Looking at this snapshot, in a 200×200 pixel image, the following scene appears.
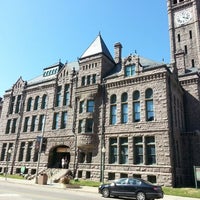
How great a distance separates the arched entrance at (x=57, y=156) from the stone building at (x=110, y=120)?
148mm

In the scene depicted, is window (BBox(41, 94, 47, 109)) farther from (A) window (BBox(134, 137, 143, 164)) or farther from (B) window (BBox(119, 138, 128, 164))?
(A) window (BBox(134, 137, 143, 164))

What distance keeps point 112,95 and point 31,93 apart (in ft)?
56.9

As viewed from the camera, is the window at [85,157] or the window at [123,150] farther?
the window at [85,157]

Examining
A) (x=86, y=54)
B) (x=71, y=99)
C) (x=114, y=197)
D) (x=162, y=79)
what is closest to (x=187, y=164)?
(x=162, y=79)

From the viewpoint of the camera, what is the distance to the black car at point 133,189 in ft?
53.4

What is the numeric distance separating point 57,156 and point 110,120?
→ 38.0ft

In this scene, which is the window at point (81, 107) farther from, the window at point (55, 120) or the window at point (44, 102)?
the window at point (44, 102)

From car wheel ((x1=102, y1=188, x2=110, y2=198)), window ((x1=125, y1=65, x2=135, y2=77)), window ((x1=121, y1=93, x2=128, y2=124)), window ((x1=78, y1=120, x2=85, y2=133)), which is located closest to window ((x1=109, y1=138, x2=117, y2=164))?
window ((x1=121, y1=93, x2=128, y2=124))

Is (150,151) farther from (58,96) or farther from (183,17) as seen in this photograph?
(183,17)

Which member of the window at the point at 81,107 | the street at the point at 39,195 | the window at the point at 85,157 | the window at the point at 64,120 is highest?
the window at the point at 81,107

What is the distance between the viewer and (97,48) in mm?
36750

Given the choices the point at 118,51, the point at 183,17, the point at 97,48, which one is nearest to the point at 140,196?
the point at 97,48

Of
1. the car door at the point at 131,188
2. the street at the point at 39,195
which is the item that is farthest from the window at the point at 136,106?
the street at the point at 39,195

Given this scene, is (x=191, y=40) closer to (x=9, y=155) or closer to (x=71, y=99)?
(x=71, y=99)
